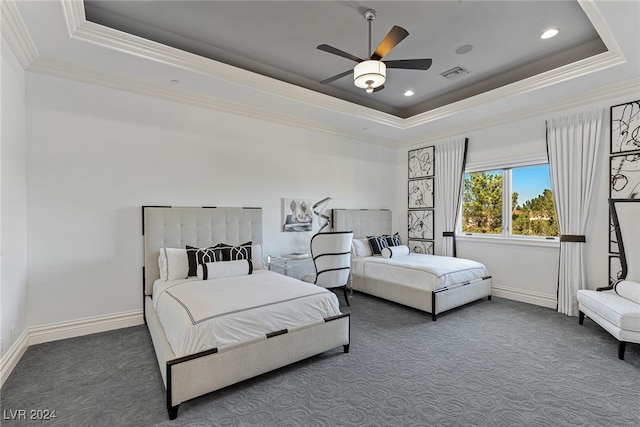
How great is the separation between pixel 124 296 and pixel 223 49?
3158 millimetres

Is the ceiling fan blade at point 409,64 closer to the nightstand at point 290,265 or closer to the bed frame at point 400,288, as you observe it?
the bed frame at point 400,288

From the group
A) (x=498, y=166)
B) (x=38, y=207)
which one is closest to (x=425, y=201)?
(x=498, y=166)

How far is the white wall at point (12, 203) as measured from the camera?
2.49 metres

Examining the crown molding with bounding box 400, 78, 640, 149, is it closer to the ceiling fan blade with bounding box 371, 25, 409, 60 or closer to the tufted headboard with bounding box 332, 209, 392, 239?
the tufted headboard with bounding box 332, 209, 392, 239

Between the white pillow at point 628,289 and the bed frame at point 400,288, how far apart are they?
1.46 meters

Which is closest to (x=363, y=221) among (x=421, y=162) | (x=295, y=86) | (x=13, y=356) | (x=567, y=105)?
(x=421, y=162)

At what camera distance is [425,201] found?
591 centimetres

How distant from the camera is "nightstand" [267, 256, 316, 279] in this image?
4289 mm

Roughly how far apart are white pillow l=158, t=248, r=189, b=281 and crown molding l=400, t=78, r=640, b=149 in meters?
4.86

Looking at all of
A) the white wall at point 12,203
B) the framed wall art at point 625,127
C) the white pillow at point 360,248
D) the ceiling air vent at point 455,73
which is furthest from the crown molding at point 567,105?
the white wall at point 12,203

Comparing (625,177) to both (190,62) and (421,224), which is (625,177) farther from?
(190,62)

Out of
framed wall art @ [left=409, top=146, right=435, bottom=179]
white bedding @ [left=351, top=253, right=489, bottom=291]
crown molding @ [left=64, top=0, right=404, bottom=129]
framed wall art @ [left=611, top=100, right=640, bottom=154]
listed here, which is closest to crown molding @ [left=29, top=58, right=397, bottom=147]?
crown molding @ [left=64, top=0, right=404, bottom=129]

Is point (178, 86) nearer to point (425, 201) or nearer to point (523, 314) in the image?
point (425, 201)

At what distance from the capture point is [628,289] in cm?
316
